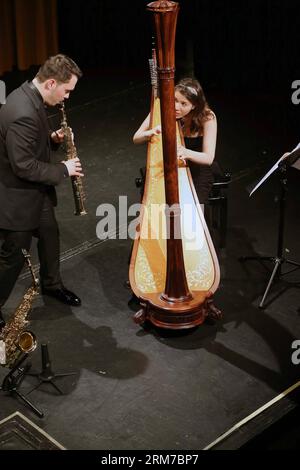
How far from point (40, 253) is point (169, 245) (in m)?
1.02

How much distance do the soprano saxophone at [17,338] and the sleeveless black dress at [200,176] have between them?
4.72 feet

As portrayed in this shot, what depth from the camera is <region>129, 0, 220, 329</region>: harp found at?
3807 mm

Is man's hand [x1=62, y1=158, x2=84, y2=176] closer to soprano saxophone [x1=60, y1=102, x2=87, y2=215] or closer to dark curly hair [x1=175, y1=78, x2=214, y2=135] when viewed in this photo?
soprano saxophone [x1=60, y1=102, x2=87, y2=215]

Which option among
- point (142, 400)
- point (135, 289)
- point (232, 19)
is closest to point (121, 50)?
point (232, 19)

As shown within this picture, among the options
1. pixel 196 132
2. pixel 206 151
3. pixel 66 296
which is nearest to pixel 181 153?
pixel 206 151

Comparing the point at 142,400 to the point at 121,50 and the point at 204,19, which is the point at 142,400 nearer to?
the point at 204,19

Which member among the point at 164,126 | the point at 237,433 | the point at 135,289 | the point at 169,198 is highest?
the point at 164,126

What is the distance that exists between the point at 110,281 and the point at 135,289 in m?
0.66

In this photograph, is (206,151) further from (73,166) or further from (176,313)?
(176,313)

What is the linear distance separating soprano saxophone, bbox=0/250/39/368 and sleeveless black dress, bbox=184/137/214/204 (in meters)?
1.44

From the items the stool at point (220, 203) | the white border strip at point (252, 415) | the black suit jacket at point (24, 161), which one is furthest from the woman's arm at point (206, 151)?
the white border strip at point (252, 415)

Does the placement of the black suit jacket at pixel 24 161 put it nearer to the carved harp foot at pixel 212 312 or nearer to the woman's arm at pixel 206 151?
the woman's arm at pixel 206 151

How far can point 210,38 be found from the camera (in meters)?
8.38

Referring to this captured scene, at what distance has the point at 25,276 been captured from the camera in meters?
5.27
